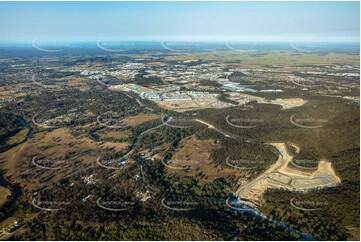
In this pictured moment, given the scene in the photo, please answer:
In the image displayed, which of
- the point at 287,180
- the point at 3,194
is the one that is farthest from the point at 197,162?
the point at 3,194

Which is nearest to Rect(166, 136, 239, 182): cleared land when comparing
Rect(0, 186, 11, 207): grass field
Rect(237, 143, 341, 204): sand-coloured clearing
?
Rect(237, 143, 341, 204): sand-coloured clearing

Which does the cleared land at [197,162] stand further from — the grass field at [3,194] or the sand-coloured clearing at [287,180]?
the grass field at [3,194]

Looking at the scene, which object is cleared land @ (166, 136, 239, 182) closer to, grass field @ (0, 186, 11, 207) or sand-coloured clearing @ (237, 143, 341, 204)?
sand-coloured clearing @ (237, 143, 341, 204)

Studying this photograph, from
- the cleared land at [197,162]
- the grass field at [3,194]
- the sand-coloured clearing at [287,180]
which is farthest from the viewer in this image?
the cleared land at [197,162]

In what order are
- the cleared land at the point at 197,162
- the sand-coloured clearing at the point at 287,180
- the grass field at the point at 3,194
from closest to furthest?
the grass field at the point at 3,194
the sand-coloured clearing at the point at 287,180
the cleared land at the point at 197,162

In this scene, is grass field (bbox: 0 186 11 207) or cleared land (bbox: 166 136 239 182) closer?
grass field (bbox: 0 186 11 207)

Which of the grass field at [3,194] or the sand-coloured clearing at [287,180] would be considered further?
the sand-coloured clearing at [287,180]

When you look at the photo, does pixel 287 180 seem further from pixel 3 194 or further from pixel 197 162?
pixel 3 194

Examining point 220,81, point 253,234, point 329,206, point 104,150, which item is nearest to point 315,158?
point 329,206

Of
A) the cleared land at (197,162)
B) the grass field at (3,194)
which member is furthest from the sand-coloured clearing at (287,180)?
the grass field at (3,194)

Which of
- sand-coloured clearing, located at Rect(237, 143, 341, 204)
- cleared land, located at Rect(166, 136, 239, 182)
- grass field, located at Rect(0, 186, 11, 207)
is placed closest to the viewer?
grass field, located at Rect(0, 186, 11, 207)

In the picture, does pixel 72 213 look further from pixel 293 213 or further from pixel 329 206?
pixel 329 206
